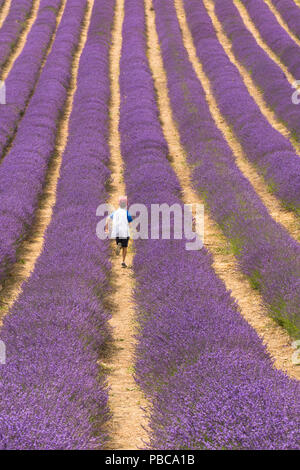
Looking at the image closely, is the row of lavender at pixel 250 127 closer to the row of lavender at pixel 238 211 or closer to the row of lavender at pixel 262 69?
the row of lavender at pixel 238 211

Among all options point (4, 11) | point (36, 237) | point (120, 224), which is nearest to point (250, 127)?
point (36, 237)

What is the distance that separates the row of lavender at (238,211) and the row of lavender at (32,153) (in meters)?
2.92

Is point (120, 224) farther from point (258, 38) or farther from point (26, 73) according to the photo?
point (258, 38)

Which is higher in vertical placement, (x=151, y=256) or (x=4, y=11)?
(x=151, y=256)

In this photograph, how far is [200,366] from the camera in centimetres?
328

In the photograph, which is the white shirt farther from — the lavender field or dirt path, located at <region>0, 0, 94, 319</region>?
dirt path, located at <region>0, 0, 94, 319</region>

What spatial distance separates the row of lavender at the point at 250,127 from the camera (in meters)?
8.82

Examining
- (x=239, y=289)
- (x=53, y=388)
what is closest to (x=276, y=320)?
(x=239, y=289)

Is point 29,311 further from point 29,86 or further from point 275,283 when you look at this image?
point 29,86

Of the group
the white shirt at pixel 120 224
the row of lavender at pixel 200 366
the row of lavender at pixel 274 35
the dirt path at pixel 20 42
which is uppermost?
the row of lavender at pixel 200 366

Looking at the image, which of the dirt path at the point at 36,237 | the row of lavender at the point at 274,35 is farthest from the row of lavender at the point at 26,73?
the row of lavender at the point at 274,35

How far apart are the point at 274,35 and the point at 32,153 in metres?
13.1

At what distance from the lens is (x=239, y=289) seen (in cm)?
593

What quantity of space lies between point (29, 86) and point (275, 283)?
12871mm
